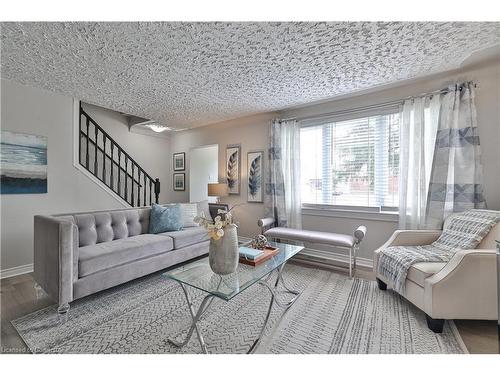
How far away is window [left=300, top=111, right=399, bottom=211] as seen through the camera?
301 centimetres

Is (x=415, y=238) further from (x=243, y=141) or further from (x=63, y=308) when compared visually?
(x=63, y=308)

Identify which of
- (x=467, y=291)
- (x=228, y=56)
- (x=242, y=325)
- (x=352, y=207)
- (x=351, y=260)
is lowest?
(x=242, y=325)

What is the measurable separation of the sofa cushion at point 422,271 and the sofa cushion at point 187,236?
2.27m

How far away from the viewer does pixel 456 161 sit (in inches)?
96.4

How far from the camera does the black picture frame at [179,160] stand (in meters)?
5.48

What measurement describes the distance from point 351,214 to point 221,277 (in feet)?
7.62

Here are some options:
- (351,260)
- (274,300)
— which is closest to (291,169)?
(351,260)

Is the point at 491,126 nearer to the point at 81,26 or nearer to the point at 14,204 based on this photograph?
the point at 81,26

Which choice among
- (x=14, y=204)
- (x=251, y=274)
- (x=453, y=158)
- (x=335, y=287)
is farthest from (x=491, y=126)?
(x=14, y=204)

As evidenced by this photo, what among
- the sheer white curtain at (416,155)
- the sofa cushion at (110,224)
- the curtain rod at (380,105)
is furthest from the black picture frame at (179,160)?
the sheer white curtain at (416,155)

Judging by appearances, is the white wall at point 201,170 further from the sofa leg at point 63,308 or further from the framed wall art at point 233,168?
the sofa leg at point 63,308

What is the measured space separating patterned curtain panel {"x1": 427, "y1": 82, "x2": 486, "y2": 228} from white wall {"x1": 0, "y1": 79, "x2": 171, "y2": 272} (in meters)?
4.69
